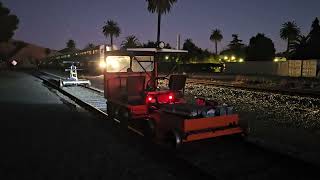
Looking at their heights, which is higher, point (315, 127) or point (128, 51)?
point (128, 51)

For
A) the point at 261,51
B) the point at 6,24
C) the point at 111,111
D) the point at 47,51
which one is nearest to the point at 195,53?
the point at 261,51

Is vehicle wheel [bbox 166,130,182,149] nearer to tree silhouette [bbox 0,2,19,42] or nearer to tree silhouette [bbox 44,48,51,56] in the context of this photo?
tree silhouette [bbox 0,2,19,42]

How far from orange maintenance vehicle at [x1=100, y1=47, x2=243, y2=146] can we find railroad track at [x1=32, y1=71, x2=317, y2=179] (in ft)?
1.36

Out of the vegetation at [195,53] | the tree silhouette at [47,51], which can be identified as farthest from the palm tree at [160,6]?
the tree silhouette at [47,51]

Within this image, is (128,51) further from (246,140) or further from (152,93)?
(246,140)

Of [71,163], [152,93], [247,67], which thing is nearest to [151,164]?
[71,163]

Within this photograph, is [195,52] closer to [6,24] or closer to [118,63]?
[6,24]

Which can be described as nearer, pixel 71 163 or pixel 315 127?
pixel 71 163

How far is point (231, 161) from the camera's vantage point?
7.28m

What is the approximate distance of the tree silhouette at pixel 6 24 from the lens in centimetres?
8200

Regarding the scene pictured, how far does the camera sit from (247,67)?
5631cm

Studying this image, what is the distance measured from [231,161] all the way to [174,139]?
126 centimetres

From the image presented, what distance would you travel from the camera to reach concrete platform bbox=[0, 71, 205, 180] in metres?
6.67

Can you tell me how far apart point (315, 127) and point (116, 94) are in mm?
6024
